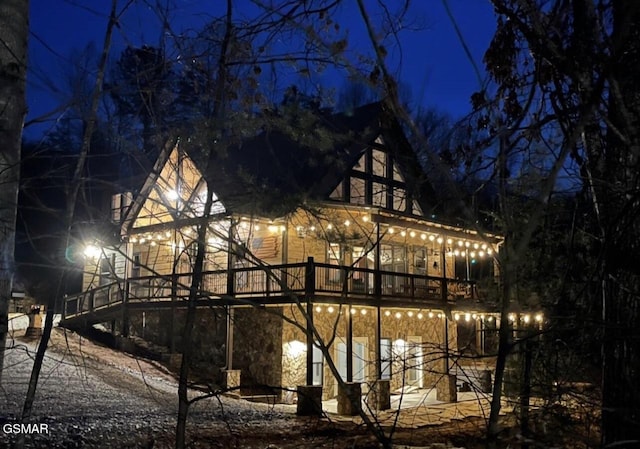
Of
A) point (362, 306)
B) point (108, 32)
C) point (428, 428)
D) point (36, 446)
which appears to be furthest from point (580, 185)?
point (362, 306)

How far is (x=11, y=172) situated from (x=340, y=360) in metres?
16.6

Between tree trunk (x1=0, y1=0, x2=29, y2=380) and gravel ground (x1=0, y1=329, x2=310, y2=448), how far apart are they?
462cm

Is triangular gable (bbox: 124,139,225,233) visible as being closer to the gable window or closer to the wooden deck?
the wooden deck

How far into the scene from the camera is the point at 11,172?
3.51 metres

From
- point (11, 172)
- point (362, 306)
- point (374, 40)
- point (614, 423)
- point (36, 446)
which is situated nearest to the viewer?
point (374, 40)

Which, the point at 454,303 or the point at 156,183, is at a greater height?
the point at 156,183

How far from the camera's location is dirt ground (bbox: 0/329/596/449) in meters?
10.2

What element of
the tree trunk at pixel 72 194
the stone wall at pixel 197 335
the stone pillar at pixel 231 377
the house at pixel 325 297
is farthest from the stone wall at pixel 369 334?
the tree trunk at pixel 72 194

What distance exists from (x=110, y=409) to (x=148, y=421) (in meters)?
1.66

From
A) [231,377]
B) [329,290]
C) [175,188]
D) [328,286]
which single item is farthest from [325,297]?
[175,188]

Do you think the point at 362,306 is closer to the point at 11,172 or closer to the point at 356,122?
the point at 356,122

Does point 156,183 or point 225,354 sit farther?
point 225,354

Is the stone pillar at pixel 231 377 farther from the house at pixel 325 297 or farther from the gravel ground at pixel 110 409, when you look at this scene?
the gravel ground at pixel 110 409

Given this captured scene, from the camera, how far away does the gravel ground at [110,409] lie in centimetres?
1014
